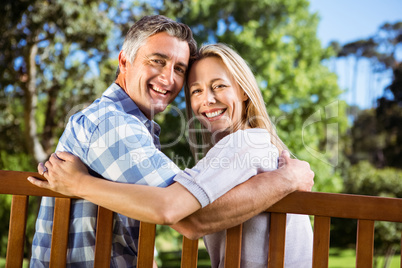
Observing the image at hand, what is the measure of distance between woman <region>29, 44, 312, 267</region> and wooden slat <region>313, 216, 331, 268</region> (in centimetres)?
20

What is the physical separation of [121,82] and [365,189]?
15.5 metres

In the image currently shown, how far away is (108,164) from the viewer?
1.35m

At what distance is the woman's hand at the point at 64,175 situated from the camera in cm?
131

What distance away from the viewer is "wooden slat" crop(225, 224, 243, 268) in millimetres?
1323

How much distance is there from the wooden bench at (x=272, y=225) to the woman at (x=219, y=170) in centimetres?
10

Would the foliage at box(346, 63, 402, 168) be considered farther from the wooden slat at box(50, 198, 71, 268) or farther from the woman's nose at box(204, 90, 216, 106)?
the wooden slat at box(50, 198, 71, 268)

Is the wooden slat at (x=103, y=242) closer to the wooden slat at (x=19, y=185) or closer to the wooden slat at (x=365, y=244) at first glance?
the wooden slat at (x=19, y=185)

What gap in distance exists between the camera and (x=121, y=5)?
30.4 feet

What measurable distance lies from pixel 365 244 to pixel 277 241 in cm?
28

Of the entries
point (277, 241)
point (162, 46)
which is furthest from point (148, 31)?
point (277, 241)

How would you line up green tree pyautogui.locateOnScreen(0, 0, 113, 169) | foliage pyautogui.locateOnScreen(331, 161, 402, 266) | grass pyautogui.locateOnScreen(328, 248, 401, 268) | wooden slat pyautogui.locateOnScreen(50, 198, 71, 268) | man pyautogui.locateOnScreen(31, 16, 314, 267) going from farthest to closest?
grass pyautogui.locateOnScreen(328, 248, 401, 268) → foliage pyautogui.locateOnScreen(331, 161, 402, 266) → green tree pyautogui.locateOnScreen(0, 0, 113, 169) → wooden slat pyautogui.locateOnScreen(50, 198, 71, 268) → man pyautogui.locateOnScreen(31, 16, 314, 267)

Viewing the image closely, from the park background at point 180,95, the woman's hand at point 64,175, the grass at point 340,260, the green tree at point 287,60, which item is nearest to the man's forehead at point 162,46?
the woman's hand at point 64,175

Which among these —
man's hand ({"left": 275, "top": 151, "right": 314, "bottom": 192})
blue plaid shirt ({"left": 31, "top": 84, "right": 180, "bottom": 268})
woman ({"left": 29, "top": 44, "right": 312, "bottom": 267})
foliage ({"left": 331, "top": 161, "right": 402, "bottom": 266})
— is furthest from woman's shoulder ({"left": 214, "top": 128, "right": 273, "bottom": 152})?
foliage ({"left": 331, "top": 161, "right": 402, "bottom": 266})

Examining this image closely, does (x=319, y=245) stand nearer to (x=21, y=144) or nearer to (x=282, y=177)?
(x=282, y=177)
